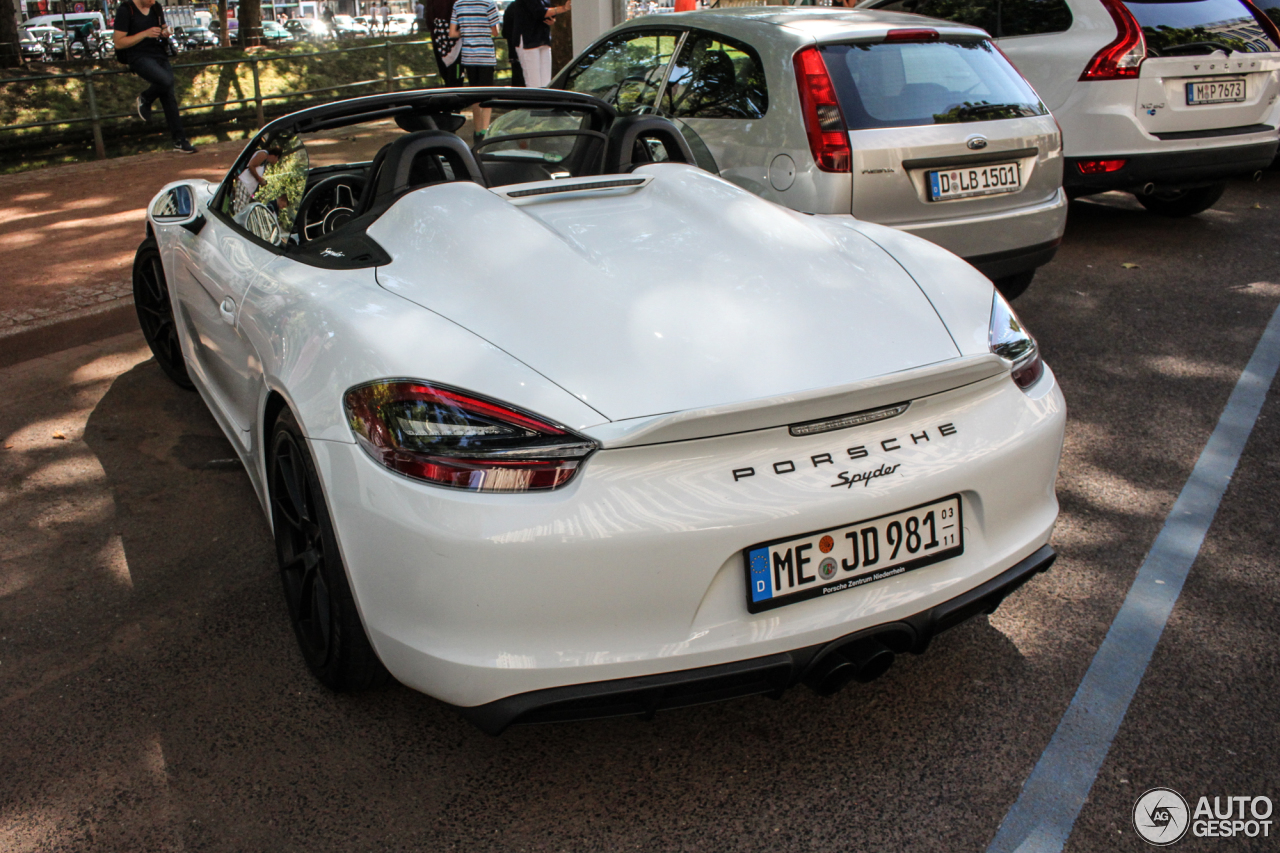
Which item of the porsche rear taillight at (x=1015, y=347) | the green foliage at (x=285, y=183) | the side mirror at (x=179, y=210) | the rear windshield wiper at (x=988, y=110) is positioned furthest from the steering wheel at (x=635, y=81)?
the porsche rear taillight at (x=1015, y=347)

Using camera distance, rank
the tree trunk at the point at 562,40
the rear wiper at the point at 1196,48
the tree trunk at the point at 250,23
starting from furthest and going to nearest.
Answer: the tree trunk at the point at 250,23
the tree trunk at the point at 562,40
the rear wiper at the point at 1196,48

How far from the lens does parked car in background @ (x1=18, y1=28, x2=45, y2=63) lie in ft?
73.0

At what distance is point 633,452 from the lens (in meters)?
2.02

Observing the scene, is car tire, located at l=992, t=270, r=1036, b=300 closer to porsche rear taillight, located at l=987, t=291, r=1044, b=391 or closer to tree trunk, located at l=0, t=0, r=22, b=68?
porsche rear taillight, located at l=987, t=291, r=1044, b=391

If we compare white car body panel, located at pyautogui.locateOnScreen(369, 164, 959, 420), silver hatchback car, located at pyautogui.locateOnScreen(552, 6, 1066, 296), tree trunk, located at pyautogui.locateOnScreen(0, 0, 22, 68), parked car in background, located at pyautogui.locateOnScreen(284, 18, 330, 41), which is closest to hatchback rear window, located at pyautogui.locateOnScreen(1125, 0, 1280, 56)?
silver hatchback car, located at pyautogui.locateOnScreen(552, 6, 1066, 296)

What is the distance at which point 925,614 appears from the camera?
7.35ft

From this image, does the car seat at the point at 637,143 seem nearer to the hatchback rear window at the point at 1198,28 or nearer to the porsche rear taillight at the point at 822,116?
the porsche rear taillight at the point at 822,116

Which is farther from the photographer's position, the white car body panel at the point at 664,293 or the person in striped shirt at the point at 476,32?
the person in striped shirt at the point at 476,32

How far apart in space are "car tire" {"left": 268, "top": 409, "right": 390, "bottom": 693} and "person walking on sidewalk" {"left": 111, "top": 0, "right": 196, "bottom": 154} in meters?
9.74

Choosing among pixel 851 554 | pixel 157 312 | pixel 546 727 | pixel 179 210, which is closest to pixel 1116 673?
pixel 851 554

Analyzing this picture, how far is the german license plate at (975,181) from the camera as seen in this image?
482cm

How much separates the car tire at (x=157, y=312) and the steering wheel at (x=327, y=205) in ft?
3.16

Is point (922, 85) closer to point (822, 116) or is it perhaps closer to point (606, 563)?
point (822, 116)

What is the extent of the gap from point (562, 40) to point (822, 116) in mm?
8098
